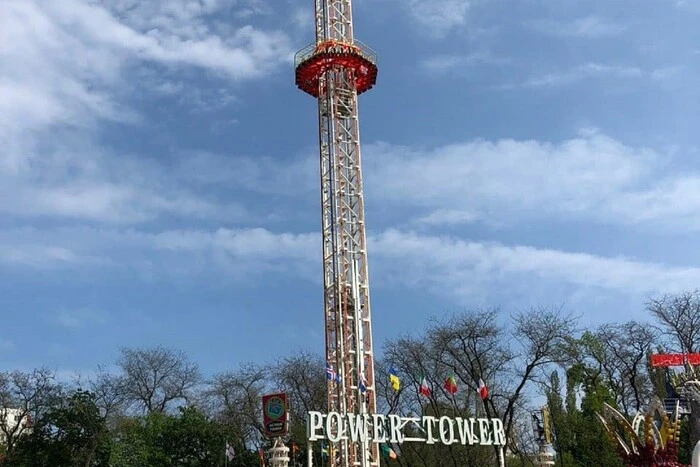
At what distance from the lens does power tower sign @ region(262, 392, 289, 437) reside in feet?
93.6

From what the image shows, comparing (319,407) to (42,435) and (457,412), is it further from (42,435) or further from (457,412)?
(42,435)

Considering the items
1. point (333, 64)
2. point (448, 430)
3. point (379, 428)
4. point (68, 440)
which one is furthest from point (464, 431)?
point (68, 440)

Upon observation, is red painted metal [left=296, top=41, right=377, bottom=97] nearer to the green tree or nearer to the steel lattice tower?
the steel lattice tower

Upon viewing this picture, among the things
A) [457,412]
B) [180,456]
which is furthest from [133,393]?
[457,412]

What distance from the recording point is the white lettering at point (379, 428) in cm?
2678

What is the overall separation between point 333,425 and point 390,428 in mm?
2824

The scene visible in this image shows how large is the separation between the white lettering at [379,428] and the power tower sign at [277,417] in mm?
3580

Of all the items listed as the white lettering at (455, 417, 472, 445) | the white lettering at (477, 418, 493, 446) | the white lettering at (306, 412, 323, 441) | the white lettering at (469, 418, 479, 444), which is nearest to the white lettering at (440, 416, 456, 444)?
the white lettering at (455, 417, 472, 445)

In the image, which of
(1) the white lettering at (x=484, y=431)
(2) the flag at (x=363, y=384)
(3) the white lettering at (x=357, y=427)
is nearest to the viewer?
(3) the white lettering at (x=357, y=427)

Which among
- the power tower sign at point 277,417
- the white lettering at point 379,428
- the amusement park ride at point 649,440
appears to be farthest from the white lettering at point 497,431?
the amusement park ride at point 649,440

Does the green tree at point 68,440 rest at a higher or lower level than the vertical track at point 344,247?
lower

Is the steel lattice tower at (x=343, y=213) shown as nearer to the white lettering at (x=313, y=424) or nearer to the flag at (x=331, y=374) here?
the flag at (x=331, y=374)

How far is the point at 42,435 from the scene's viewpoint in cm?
4166

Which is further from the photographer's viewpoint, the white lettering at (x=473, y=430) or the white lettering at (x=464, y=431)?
the white lettering at (x=473, y=430)
